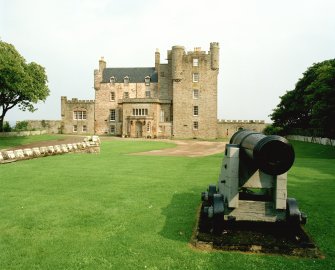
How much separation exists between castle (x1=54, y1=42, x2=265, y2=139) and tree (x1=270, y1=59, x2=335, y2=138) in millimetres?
10219

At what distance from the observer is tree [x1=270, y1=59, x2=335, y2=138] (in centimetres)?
2823

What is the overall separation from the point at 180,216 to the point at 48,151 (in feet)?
57.1

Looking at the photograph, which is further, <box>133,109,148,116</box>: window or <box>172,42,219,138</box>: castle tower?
<box>172,42,219,138</box>: castle tower

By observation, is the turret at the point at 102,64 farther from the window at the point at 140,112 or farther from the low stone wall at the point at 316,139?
the low stone wall at the point at 316,139

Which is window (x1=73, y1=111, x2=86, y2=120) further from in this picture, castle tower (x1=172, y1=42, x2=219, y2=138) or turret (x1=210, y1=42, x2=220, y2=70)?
turret (x1=210, y1=42, x2=220, y2=70)

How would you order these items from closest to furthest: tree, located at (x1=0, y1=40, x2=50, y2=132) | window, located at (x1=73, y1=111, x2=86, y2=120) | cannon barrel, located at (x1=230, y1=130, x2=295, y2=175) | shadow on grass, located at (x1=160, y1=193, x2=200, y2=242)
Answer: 1. cannon barrel, located at (x1=230, y1=130, x2=295, y2=175)
2. shadow on grass, located at (x1=160, y1=193, x2=200, y2=242)
3. tree, located at (x1=0, y1=40, x2=50, y2=132)
4. window, located at (x1=73, y1=111, x2=86, y2=120)

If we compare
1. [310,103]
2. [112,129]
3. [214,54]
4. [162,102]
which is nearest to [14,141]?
[112,129]

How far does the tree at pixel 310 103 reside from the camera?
2823cm

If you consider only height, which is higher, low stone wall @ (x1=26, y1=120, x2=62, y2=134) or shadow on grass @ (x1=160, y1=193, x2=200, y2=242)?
low stone wall @ (x1=26, y1=120, x2=62, y2=134)

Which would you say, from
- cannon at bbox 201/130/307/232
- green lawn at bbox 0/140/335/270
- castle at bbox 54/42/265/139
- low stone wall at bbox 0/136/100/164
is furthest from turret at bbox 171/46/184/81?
cannon at bbox 201/130/307/232

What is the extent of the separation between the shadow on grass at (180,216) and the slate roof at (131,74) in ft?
183

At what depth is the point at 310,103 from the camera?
39.5 m

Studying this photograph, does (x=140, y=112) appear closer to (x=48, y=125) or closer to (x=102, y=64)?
(x=102, y=64)

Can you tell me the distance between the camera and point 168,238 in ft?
22.1
